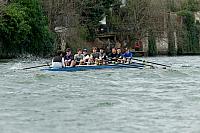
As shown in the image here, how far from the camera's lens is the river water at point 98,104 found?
53.6 ft

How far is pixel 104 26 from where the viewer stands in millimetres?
75875

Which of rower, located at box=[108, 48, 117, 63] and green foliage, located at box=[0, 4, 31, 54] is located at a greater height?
green foliage, located at box=[0, 4, 31, 54]

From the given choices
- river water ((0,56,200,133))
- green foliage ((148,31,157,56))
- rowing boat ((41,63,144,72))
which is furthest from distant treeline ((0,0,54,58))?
river water ((0,56,200,133))

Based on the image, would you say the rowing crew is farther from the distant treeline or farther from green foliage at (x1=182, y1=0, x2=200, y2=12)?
green foliage at (x1=182, y1=0, x2=200, y2=12)

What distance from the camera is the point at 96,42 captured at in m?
74.8

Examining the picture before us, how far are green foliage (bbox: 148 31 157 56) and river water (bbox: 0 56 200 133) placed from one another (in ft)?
140

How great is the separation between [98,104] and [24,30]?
3566 cm

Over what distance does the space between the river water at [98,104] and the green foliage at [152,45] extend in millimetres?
42714

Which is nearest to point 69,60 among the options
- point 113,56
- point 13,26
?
point 113,56

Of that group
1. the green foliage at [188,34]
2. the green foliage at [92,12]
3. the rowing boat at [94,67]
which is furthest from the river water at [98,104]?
the green foliage at [188,34]

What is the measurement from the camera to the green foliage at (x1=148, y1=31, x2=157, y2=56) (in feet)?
244

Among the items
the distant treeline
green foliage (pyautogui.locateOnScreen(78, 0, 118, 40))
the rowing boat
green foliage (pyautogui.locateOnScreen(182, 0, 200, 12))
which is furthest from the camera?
green foliage (pyautogui.locateOnScreen(182, 0, 200, 12))

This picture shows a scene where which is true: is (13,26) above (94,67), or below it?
above

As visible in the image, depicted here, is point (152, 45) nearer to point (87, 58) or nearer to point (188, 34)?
point (188, 34)
